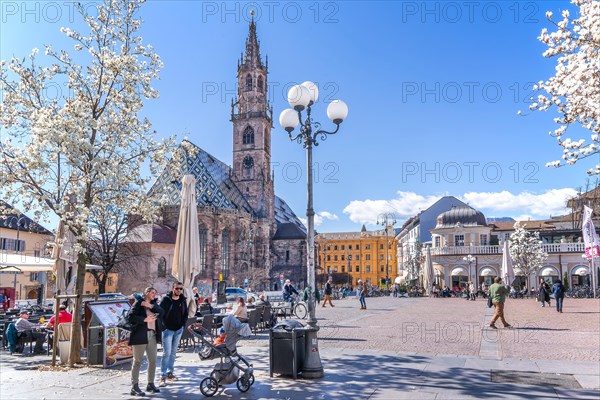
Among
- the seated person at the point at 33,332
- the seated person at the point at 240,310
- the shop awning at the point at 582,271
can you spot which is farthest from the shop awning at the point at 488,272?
the seated person at the point at 33,332

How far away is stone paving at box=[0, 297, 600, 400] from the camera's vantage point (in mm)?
8945

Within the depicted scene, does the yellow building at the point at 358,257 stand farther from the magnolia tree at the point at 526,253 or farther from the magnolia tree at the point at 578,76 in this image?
the magnolia tree at the point at 578,76

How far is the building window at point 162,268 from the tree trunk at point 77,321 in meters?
46.4

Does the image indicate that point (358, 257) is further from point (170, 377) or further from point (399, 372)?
point (170, 377)

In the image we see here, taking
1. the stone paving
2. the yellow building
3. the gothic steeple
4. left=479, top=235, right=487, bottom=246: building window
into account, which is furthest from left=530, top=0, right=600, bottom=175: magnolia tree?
the yellow building

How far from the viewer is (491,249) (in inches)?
2339

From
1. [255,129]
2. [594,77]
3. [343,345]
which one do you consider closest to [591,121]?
[594,77]

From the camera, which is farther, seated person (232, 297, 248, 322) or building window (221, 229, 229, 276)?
building window (221, 229, 229, 276)

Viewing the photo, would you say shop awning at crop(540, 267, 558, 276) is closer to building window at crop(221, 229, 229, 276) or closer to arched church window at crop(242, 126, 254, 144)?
building window at crop(221, 229, 229, 276)

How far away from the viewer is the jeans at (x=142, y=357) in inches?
363

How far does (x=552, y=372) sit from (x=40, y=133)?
11907 mm

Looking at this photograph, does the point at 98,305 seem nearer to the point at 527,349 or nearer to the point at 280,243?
the point at 527,349

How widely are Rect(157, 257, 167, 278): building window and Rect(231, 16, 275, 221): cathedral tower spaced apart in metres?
30.4

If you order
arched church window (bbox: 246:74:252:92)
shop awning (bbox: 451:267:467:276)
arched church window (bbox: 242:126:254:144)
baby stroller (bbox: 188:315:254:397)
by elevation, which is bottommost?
baby stroller (bbox: 188:315:254:397)
